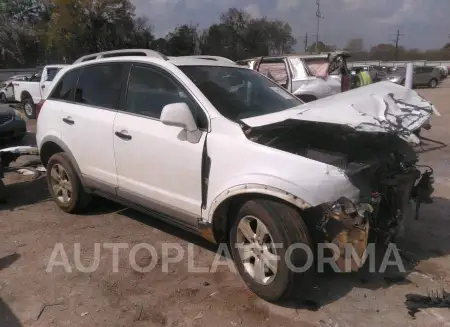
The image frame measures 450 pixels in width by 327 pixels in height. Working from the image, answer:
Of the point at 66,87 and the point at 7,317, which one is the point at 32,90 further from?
the point at 7,317

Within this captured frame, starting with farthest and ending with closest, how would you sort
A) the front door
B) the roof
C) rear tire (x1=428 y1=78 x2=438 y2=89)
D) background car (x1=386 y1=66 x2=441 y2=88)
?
1. rear tire (x1=428 y1=78 x2=438 y2=89)
2. background car (x1=386 y1=66 x2=441 y2=88)
3. the roof
4. the front door

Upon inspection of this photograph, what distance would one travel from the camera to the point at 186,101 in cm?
381

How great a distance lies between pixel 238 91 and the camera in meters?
4.13

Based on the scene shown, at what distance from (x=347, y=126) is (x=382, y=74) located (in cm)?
3164

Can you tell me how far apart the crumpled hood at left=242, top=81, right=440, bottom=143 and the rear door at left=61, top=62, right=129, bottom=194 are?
1.56m

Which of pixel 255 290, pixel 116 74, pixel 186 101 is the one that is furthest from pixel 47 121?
pixel 255 290

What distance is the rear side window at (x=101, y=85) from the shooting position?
4484 mm

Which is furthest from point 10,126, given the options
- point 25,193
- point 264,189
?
point 264,189

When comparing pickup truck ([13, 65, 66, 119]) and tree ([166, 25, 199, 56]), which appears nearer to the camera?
pickup truck ([13, 65, 66, 119])

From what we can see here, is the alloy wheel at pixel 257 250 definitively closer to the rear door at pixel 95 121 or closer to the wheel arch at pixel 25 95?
the rear door at pixel 95 121

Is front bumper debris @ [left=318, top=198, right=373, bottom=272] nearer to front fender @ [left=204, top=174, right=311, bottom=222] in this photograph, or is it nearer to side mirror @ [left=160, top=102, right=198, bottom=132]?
front fender @ [left=204, top=174, right=311, bottom=222]

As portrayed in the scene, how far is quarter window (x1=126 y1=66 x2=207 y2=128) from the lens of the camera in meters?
3.88

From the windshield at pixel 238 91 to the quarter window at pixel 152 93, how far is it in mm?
164

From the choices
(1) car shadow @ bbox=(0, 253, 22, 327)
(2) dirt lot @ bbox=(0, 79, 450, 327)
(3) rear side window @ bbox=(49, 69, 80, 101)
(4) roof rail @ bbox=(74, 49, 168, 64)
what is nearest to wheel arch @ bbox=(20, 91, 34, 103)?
(3) rear side window @ bbox=(49, 69, 80, 101)
